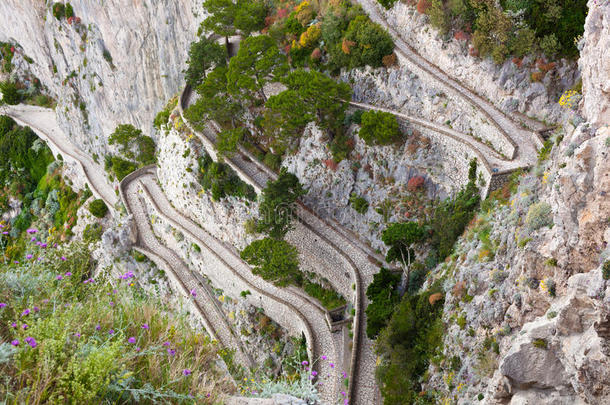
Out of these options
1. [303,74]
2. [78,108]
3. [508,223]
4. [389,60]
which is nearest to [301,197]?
[303,74]

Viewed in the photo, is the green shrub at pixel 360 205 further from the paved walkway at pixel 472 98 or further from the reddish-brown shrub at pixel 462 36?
the reddish-brown shrub at pixel 462 36

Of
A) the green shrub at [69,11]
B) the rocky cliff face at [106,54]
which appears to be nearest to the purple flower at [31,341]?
the rocky cliff face at [106,54]

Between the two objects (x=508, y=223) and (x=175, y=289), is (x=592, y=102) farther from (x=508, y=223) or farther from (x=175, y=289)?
(x=175, y=289)

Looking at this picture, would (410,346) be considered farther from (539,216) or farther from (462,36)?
(462,36)

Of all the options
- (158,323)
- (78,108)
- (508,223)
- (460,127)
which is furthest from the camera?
(78,108)

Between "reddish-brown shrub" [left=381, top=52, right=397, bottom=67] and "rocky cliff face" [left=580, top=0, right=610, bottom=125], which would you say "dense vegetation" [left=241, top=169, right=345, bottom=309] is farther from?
"rocky cliff face" [left=580, top=0, right=610, bottom=125]

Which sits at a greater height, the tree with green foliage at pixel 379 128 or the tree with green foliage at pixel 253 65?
the tree with green foliage at pixel 253 65
